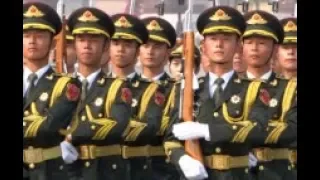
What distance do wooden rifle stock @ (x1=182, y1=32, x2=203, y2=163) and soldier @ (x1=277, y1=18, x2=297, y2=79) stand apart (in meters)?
2.36

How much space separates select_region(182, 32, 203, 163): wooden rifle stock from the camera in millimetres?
6578

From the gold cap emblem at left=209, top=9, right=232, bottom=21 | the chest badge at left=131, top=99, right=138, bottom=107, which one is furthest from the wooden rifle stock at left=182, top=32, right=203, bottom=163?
the chest badge at left=131, top=99, right=138, bottom=107

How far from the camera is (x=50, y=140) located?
6902 millimetres

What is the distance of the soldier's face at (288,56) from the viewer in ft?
29.2

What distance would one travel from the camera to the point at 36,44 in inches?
279

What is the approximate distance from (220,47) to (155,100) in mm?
2072

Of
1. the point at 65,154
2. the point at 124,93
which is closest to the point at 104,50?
the point at 124,93

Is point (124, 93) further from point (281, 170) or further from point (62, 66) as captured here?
point (281, 170)

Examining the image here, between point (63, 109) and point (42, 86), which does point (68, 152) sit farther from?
point (42, 86)

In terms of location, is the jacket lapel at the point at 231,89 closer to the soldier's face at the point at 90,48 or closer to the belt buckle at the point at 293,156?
the soldier's face at the point at 90,48

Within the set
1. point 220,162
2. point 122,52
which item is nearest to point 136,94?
point 122,52

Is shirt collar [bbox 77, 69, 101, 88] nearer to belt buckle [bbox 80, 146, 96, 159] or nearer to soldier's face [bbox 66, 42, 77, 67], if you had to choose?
belt buckle [bbox 80, 146, 96, 159]

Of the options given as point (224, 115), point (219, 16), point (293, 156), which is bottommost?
point (293, 156)
